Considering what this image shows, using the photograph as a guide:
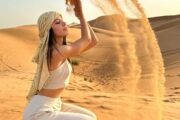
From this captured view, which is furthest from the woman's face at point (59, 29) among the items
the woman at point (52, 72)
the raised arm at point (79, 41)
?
the raised arm at point (79, 41)

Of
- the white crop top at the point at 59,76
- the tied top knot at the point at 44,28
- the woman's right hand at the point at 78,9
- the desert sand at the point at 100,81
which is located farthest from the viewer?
the desert sand at the point at 100,81

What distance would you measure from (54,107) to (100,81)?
73.9 ft

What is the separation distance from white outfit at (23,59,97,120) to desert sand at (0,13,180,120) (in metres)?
5.18

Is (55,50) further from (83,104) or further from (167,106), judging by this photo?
(167,106)

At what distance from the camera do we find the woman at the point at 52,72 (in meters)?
4.54

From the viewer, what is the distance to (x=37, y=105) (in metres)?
4.55

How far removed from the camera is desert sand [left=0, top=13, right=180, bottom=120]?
35.0 ft

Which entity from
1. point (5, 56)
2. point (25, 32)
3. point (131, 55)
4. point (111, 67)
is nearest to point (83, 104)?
point (131, 55)

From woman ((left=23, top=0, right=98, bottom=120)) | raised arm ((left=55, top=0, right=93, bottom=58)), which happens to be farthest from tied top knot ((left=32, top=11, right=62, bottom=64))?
raised arm ((left=55, top=0, right=93, bottom=58))

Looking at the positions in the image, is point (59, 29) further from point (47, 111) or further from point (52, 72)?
point (47, 111)

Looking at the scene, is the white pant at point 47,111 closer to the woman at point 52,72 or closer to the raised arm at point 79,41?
the woman at point 52,72

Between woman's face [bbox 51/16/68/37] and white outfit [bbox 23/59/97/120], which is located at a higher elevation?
woman's face [bbox 51/16/68/37]

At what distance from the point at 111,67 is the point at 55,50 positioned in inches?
1099

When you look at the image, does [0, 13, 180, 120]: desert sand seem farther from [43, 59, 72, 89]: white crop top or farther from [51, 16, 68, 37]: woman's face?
[43, 59, 72, 89]: white crop top
